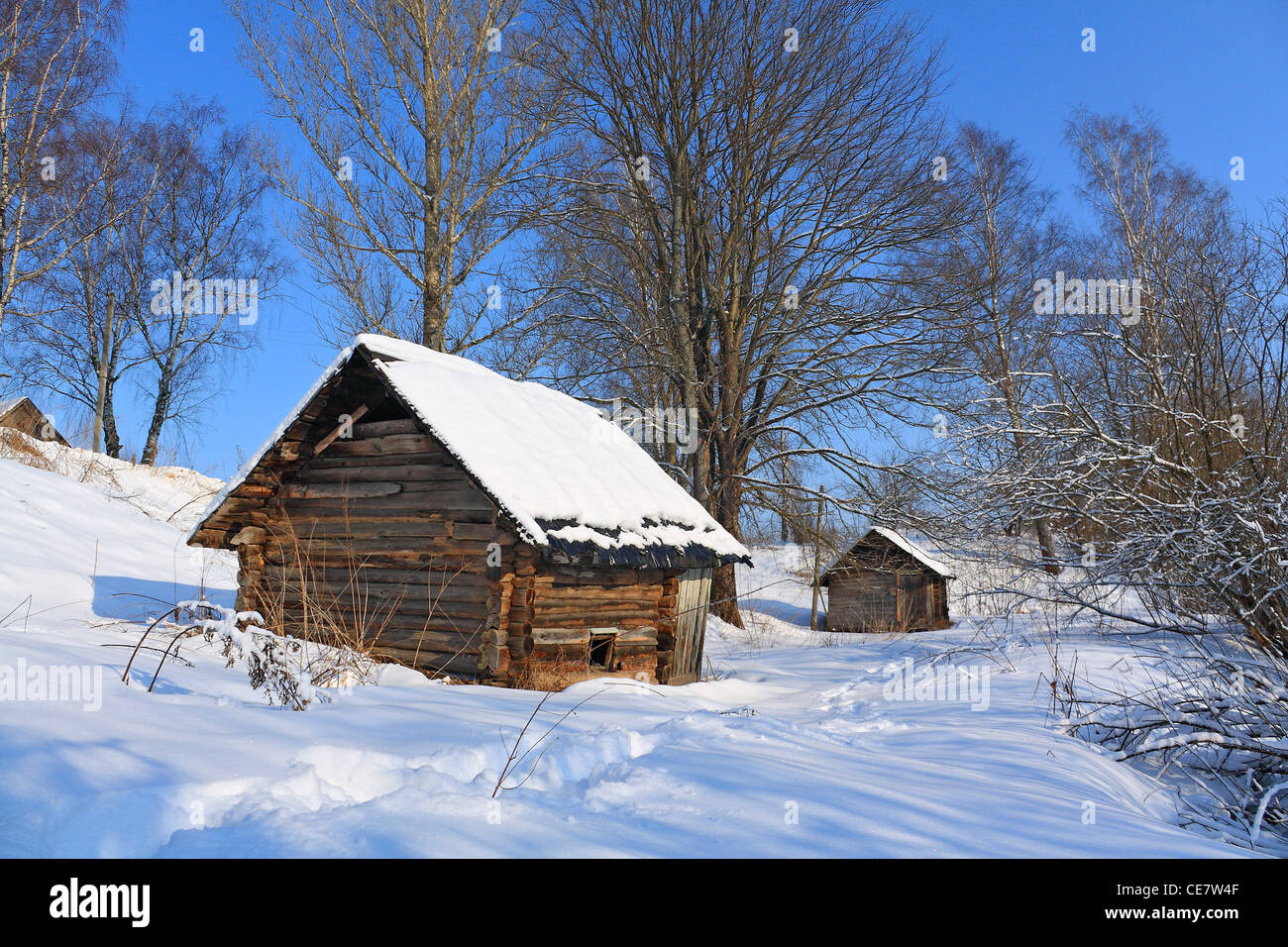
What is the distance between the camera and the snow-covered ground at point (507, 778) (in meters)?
2.35

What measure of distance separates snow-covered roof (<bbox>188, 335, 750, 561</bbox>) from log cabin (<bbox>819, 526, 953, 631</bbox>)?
42.8 ft

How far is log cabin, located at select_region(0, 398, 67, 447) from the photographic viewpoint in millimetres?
23578

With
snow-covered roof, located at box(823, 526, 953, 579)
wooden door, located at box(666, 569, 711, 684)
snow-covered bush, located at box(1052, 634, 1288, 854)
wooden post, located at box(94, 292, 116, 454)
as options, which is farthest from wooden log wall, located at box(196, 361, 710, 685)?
wooden post, located at box(94, 292, 116, 454)

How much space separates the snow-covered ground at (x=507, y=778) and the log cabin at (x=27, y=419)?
2286 centimetres

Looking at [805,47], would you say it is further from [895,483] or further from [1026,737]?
[1026,737]

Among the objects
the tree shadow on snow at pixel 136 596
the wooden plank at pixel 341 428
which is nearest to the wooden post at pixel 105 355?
the tree shadow on snow at pixel 136 596

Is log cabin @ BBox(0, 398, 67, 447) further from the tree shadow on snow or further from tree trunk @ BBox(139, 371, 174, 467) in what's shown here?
the tree shadow on snow

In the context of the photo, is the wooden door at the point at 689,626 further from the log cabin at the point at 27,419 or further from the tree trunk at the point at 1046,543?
the log cabin at the point at 27,419

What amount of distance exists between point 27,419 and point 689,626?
27.2 metres

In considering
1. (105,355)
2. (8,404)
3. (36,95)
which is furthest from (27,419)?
(36,95)

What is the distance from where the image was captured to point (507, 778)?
127 inches

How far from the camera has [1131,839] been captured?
3.09 metres
